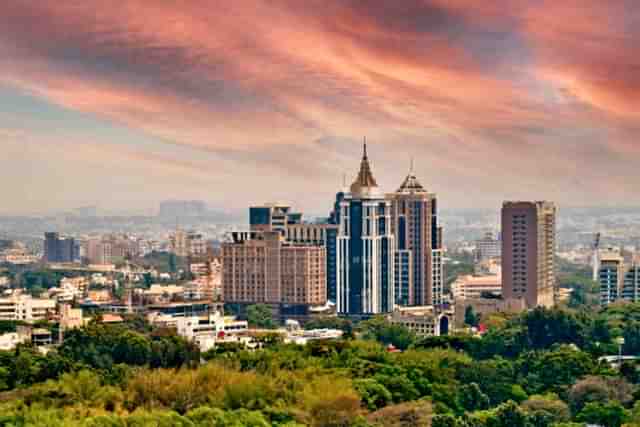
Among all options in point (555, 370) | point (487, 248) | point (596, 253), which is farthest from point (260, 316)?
point (487, 248)

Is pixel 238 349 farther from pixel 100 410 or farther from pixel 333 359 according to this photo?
pixel 100 410

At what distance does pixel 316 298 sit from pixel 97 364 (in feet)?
36.4

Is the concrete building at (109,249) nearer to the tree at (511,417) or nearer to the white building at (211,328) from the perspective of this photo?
the white building at (211,328)

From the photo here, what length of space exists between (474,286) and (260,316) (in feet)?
23.4

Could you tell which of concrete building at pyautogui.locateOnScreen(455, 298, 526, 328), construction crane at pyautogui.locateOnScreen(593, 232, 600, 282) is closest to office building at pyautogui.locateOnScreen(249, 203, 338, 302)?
concrete building at pyautogui.locateOnScreen(455, 298, 526, 328)

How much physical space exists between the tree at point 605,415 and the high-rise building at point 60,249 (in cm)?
2494

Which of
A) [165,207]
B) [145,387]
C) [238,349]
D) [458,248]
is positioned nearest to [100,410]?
[145,387]

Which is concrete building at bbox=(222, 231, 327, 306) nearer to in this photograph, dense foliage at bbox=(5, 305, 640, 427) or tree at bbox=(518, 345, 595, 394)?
dense foliage at bbox=(5, 305, 640, 427)

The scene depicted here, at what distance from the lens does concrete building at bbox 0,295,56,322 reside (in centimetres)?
2178

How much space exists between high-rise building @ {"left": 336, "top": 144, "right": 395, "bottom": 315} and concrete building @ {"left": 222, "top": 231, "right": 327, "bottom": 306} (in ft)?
1.33

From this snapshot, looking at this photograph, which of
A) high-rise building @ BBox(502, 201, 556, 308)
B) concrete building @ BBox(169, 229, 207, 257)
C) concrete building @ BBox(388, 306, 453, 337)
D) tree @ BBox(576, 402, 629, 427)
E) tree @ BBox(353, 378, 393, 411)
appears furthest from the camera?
concrete building @ BBox(169, 229, 207, 257)

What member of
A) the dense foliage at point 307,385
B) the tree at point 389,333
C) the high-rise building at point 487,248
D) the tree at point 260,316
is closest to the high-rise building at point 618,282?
the tree at point 260,316

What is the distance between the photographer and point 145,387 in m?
11.6

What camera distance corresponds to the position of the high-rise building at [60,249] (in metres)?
35.9
